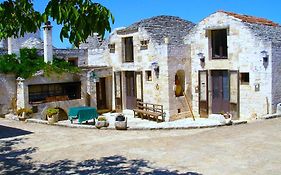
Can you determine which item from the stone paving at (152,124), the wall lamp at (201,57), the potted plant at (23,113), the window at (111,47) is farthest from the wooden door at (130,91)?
the potted plant at (23,113)

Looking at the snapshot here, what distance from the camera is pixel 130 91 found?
76.0ft

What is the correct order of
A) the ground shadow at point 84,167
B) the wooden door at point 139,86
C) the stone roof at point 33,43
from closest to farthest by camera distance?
the ground shadow at point 84,167 → the wooden door at point 139,86 → the stone roof at point 33,43

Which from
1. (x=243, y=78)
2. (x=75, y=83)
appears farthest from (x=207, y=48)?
(x=75, y=83)

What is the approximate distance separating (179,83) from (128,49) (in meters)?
4.16

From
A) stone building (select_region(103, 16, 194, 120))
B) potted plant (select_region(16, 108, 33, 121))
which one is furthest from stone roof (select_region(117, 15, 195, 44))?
potted plant (select_region(16, 108, 33, 121))

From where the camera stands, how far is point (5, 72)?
65.6 ft

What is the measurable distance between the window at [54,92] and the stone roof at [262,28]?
33.0 feet

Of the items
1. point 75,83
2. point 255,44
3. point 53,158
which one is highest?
Answer: point 255,44

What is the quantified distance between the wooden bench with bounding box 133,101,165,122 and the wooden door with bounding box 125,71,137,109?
872 mm

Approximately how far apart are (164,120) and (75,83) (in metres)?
6.14

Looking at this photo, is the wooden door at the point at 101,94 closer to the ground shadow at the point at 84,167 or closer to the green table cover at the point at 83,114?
the green table cover at the point at 83,114

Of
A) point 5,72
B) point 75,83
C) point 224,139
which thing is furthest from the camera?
point 75,83

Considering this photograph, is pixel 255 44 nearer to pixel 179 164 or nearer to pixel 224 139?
pixel 224 139

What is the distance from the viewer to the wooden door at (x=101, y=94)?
24.2 meters
